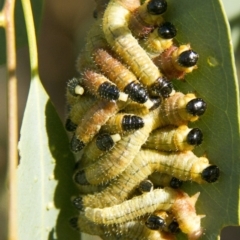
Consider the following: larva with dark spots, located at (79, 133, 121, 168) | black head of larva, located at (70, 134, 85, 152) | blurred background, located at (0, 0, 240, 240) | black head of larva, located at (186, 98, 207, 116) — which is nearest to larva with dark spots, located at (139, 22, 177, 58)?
black head of larva, located at (186, 98, 207, 116)

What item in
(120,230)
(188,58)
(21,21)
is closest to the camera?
(188,58)

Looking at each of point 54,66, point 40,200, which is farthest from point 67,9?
point 40,200

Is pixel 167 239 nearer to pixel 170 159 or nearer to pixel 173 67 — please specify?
pixel 170 159

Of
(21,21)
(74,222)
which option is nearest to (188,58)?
(74,222)

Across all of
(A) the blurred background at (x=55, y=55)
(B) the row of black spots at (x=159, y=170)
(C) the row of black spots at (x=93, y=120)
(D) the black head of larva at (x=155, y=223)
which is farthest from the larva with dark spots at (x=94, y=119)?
(A) the blurred background at (x=55, y=55)

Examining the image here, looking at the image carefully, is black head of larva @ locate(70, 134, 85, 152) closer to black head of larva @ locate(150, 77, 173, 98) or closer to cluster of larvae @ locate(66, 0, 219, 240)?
cluster of larvae @ locate(66, 0, 219, 240)

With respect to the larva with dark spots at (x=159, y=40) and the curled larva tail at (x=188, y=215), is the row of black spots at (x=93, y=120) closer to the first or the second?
the larva with dark spots at (x=159, y=40)

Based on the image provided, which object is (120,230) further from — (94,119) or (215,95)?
(215,95)
